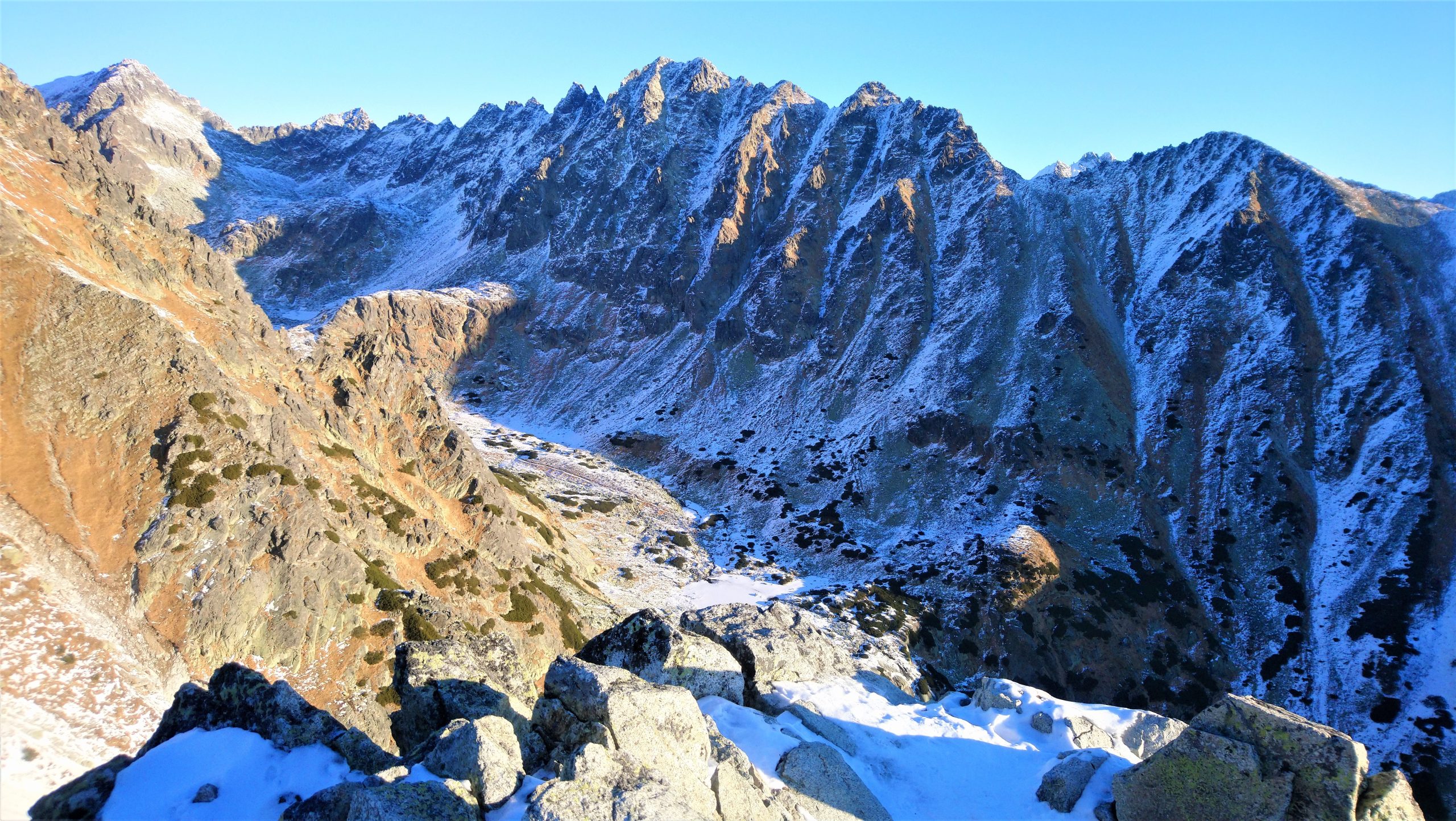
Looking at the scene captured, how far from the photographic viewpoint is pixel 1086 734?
23.7 metres

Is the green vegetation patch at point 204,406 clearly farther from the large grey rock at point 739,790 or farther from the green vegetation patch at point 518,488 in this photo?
the green vegetation patch at point 518,488

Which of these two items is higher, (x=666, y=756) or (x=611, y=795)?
(x=611, y=795)

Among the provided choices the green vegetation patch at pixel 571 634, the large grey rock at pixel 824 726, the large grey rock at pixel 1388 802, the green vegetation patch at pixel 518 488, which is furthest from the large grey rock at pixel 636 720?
the green vegetation patch at pixel 518 488

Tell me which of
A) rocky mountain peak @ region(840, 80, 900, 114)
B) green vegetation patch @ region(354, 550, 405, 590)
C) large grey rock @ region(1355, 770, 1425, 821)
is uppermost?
rocky mountain peak @ region(840, 80, 900, 114)

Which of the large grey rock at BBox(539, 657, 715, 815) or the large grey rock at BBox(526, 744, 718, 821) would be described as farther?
the large grey rock at BBox(539, 657, 715, 815)

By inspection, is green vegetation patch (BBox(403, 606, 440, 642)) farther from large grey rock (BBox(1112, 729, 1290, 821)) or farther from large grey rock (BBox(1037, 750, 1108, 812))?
large grey rock (BBox(1112, 729, 1290, 821))

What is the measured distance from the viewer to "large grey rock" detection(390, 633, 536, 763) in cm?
1669

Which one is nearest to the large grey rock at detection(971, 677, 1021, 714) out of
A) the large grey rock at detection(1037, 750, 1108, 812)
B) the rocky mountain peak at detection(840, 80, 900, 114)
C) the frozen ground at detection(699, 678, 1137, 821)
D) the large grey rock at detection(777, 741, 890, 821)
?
the frozen ground at detection(699, 678, 1137, 821)

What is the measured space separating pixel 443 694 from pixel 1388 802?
25.1 meters

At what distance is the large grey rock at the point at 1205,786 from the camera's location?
16.4 metres

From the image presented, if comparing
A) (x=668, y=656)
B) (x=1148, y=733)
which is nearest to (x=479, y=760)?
(x=668, y=656)

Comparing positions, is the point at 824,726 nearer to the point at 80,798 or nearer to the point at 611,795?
the point at 611,795

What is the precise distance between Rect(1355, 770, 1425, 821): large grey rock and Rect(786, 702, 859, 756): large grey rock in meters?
13.4

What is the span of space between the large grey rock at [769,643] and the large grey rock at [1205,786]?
12.1m
